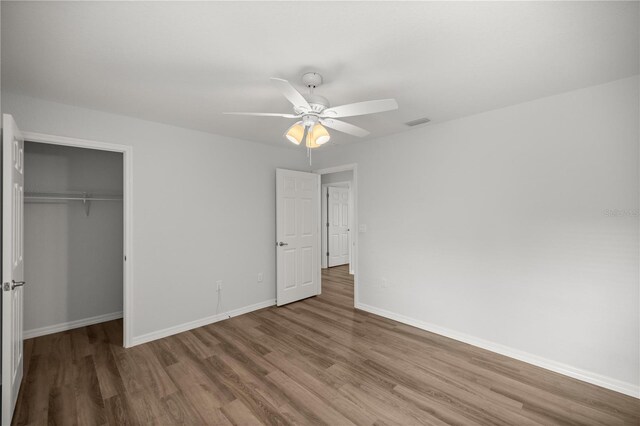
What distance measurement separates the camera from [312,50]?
184 cm

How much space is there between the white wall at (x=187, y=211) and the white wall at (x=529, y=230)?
1.91 meters

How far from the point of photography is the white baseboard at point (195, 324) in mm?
3149

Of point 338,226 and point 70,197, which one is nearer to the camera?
point 70,197

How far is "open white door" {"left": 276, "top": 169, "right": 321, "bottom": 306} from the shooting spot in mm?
4340

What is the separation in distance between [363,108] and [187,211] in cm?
260

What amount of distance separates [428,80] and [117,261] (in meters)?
4.34

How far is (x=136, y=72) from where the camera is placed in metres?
2.13

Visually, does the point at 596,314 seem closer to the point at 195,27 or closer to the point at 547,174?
the point at 547,174

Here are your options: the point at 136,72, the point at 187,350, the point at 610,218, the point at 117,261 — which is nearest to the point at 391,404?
the point at 187,350

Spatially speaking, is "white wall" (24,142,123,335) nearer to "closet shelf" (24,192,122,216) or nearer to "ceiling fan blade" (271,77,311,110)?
"closet shelf" (24,192,122,216)

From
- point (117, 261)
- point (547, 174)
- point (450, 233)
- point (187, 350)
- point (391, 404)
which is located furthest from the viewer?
point (117, 261)

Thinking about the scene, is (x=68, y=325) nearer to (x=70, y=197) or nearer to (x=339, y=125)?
(x=70, y=197)

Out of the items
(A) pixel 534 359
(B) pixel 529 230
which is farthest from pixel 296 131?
(A) pixel 534 359

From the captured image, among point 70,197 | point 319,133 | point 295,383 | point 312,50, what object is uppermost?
point 312,50
